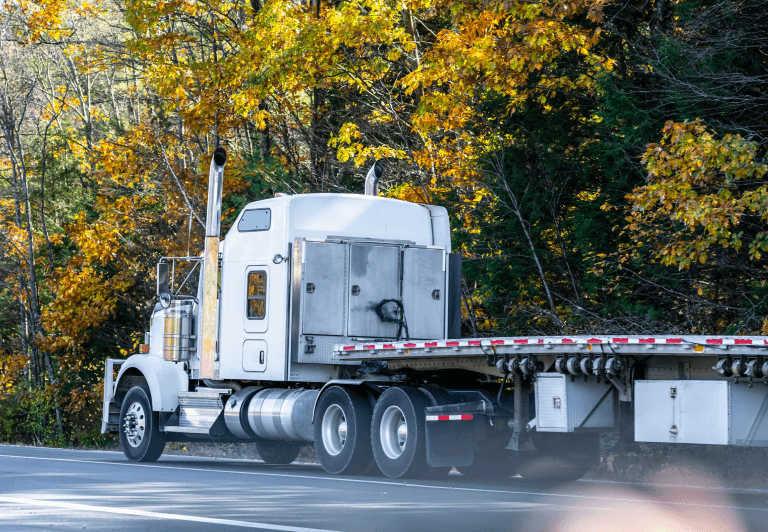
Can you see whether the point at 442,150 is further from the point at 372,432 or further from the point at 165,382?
the point at 372,432

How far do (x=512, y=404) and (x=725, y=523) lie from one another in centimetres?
388

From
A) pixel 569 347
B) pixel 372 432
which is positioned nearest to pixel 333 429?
pixel 372 432

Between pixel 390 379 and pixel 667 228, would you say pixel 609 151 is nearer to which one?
pixel 667 228

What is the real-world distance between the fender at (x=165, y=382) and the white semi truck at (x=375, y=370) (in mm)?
28

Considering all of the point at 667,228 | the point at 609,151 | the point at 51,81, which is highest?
the point at 51,81

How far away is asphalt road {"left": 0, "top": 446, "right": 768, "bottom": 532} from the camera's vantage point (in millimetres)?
7980

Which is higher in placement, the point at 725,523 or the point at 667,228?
the point at 667,228

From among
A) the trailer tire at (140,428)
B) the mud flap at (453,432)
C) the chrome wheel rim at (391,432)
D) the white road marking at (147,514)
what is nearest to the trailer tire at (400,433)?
the chrome wheel rim at (391,432)

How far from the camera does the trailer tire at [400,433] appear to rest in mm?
11930

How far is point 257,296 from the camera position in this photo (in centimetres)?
1432

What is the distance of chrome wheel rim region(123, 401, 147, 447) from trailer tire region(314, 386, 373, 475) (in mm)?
3701

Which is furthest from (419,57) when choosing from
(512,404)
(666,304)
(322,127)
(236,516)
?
(236,516)

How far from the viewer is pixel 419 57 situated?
2169 cm

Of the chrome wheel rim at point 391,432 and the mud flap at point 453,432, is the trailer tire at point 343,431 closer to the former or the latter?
the chrome wheel rim at point 391,432
